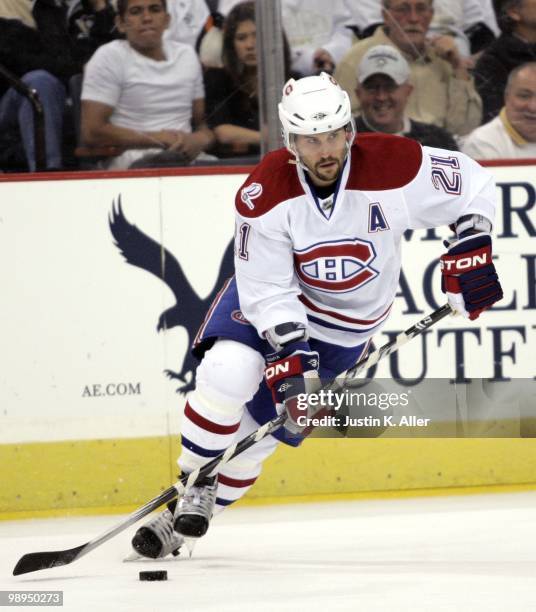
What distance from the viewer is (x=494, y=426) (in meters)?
4.38

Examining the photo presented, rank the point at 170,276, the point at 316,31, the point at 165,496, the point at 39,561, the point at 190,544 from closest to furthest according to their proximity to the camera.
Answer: the point at 39,561 → the point at 165,496 → the point at 190,544 → the point at 170,276 → the point at 316,31

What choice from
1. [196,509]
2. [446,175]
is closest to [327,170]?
[446,175]

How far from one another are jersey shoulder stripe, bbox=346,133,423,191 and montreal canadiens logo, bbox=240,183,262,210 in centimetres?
21

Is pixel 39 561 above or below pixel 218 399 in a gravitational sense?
below

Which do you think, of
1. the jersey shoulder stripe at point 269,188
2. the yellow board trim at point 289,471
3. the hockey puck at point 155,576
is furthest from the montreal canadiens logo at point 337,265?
the yellow board trim at point 289,471

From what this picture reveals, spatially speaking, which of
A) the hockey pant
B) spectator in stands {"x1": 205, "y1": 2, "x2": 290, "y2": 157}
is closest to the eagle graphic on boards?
spectator in stands {"x1": 205, "y1": 2, "x2": 290, "y2": 157}

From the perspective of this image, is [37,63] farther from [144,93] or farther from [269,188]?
[269,188]

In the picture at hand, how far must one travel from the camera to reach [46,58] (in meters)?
4.34

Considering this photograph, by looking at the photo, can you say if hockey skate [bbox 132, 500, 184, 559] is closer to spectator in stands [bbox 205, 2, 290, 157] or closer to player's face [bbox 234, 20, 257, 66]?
spectator in stands [bbox 205, 2, 290, 157]

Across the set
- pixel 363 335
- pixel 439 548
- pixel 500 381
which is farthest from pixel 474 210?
pixel 500 381

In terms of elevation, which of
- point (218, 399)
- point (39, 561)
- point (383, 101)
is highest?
point (383, 101)

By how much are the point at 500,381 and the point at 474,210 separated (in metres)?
1.32

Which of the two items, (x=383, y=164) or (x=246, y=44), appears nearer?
(x=383, y=164)

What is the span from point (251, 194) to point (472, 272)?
0.55m
